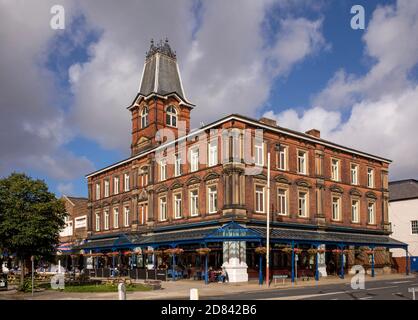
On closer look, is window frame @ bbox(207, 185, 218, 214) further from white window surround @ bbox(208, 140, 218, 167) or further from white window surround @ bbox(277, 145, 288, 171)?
white window surround @ bbox(277, 145, 288, 171)

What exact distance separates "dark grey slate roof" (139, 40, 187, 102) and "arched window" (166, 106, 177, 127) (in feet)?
5.71

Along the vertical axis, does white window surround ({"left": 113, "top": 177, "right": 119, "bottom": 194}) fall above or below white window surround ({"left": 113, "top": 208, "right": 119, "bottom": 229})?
above

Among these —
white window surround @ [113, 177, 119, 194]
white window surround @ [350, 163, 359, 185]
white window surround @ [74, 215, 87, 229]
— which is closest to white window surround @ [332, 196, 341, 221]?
white window surround @ [350, 163, 359, 185]

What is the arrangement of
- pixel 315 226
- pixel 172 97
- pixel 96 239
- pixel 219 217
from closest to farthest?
pixel 219 217 → pixel 315 226 → pixel 172 97 → pixel 96 239

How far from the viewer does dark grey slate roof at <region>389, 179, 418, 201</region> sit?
57.6 meters

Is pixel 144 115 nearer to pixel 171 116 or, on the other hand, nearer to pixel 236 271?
pixel 171 116

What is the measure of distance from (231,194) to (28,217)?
1490 centimetres

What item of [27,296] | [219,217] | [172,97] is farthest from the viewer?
[172,97]

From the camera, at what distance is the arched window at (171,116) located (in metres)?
52.3

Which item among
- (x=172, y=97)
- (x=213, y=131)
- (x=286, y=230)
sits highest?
(x=172, y=97)
